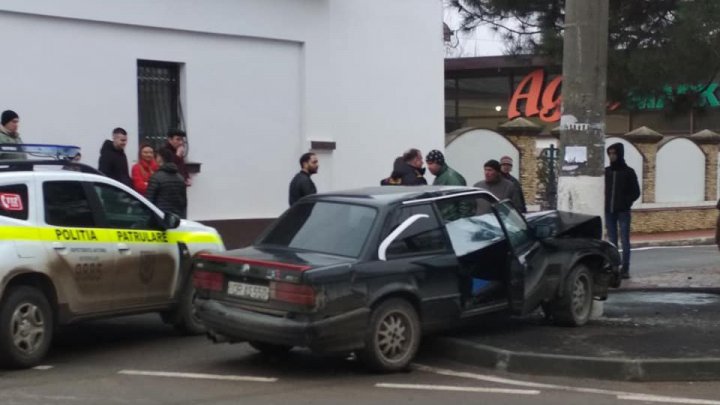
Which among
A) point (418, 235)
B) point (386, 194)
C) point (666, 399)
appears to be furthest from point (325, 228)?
point (666, 399)

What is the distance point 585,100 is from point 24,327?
6.13 metres

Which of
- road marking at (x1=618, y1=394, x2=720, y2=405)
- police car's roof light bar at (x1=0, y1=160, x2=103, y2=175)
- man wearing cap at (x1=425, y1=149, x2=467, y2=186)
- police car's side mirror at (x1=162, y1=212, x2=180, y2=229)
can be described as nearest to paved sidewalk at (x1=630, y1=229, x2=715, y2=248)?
man wearing cap at (x1=425, y1=149, x2=467, y2=186)

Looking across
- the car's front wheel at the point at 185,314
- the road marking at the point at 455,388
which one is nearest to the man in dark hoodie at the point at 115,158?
the car's front wheel at the point at 185,314

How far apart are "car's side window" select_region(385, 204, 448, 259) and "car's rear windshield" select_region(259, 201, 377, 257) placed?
258 mm

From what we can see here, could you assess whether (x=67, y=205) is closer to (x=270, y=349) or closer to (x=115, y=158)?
(x=270, y=349)

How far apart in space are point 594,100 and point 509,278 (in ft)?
8.26

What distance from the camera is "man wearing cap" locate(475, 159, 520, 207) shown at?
13844 millimetres

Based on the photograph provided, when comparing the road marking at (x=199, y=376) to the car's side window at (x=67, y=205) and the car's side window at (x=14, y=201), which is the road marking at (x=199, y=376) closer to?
the car's side window at (x=67, y=205)

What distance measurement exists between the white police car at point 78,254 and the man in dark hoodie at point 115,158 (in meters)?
3.10

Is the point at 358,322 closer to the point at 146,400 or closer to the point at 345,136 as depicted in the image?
the point at 146,400

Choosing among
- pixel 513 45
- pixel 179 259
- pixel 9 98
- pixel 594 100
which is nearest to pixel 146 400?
pixel 179 259

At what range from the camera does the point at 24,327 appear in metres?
9.13

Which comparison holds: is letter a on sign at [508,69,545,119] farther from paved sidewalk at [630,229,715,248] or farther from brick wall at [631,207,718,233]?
paved sidewalk at [630,229,715,248]

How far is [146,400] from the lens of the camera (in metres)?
8.09
